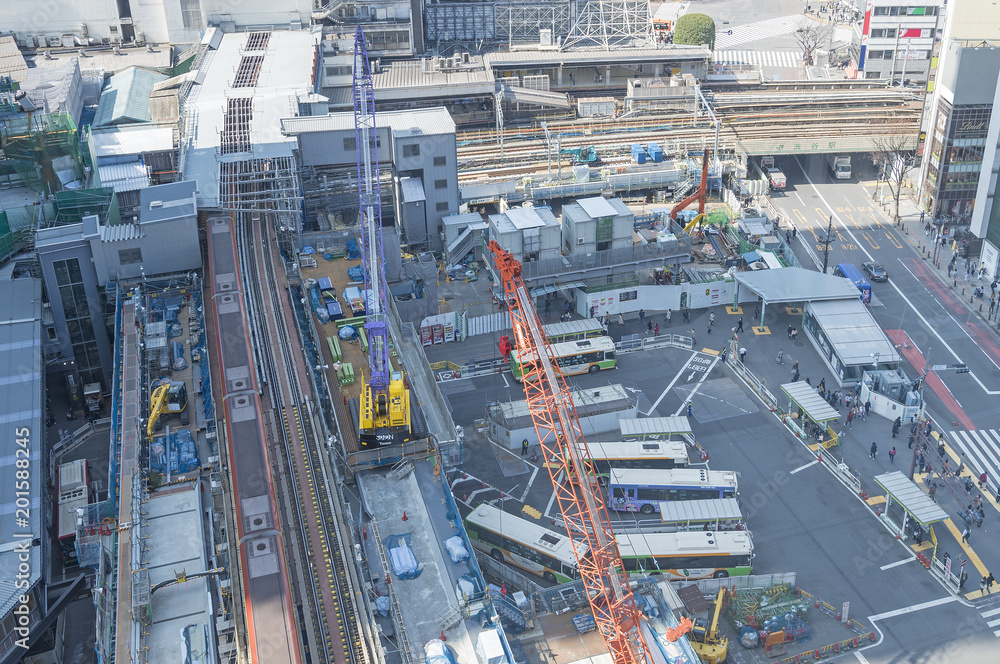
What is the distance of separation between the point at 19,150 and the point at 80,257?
24671mm

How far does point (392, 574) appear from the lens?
52000 millimetres

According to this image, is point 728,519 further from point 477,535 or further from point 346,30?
point 346,30

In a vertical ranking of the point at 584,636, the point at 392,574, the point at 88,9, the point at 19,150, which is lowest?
the point at 584,636

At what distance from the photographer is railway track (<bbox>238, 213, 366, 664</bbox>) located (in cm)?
4781

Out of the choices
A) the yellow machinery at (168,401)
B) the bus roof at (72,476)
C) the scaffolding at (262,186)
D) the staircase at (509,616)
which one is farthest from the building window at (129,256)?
the staircase at (509,616)

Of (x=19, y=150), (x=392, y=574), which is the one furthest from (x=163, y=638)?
(x=19, y=150)

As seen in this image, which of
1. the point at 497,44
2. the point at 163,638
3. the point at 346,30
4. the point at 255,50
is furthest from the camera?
the point at 497,44

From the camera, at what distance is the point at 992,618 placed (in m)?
56.2

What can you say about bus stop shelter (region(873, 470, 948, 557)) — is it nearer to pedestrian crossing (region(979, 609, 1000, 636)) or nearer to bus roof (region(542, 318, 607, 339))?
pedestrian crossing (region(979, 609, 1000, 636))

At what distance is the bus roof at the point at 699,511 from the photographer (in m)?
61.1

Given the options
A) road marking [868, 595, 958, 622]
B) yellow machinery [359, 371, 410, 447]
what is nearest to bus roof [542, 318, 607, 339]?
yellow machinery [359, 371, 410, 447]

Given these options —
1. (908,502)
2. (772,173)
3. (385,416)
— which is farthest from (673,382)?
(772,173)

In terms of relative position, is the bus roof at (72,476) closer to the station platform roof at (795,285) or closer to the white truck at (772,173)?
the station platform roof at (795,285)

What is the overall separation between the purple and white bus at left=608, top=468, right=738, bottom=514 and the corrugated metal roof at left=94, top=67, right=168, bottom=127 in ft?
216
